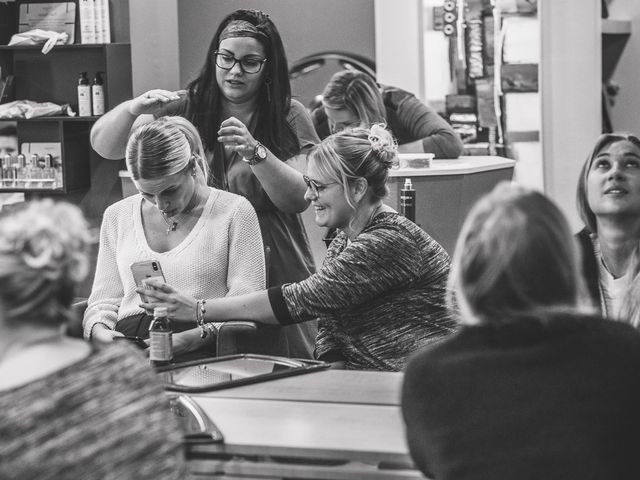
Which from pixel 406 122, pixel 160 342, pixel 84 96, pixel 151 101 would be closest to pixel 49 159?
pixel 84 96

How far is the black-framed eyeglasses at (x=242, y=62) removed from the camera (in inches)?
130

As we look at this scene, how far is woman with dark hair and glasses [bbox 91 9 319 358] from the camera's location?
130 inches

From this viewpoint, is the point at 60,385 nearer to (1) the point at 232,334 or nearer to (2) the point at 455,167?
(1) the point at 232,334

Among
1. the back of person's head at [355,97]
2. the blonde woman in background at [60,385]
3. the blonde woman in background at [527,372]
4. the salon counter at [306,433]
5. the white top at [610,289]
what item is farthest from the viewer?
the back of person's head at [355,97]

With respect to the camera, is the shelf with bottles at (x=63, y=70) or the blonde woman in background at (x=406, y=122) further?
the shelf with bottles at (x=63, y=70)

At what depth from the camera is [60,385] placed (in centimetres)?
143

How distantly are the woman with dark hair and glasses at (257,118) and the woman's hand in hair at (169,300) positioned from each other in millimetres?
452

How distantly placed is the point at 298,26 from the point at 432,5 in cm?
180

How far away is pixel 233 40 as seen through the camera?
3.30 metres

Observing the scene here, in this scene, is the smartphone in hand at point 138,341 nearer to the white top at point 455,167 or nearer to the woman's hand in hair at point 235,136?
the woman's hand in hair at point 235,136

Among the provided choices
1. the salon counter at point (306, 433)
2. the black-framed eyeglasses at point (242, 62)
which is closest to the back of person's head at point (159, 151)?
the black-framed eyeglasses at point (242, 62)

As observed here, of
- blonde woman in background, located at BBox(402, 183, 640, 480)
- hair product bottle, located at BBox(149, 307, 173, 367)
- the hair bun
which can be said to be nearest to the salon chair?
hair product bottle, located at BBox(149, 307, 173, 367)

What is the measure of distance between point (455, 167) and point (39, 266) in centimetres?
336

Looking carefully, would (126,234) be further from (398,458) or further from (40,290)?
(40,290)
